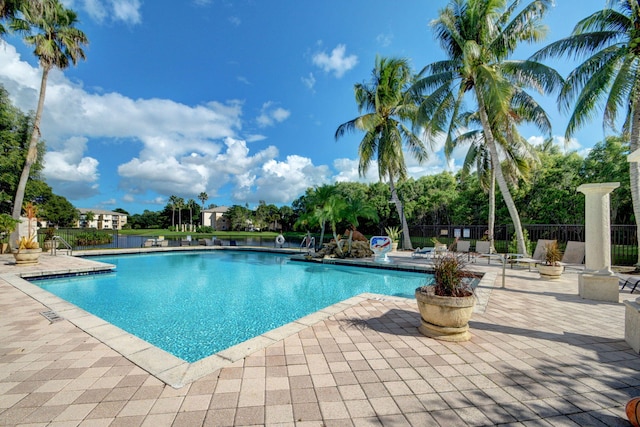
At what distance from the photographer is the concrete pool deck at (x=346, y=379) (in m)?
1.91

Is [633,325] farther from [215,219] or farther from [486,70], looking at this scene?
[215,219]

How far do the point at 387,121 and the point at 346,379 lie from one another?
1552 cm

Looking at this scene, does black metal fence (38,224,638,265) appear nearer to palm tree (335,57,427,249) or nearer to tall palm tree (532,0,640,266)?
palm tree (335,57,427,249)

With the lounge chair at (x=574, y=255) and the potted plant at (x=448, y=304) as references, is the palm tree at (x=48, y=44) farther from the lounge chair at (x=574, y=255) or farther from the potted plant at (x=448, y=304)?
the lounge chair at (x=574, y=255)

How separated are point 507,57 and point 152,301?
48.6 ft

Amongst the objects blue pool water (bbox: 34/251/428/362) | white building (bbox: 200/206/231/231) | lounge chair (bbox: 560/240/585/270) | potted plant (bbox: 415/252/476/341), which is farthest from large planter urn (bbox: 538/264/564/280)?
white building (bbox: 200/206/231/231)

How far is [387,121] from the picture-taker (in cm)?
1580

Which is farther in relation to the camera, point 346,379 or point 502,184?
point 502,184

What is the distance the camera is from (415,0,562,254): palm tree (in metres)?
9.35

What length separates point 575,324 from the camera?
12.8 ft

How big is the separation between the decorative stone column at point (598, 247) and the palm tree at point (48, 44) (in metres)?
20.0

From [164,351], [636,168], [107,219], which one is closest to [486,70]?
[636,168]

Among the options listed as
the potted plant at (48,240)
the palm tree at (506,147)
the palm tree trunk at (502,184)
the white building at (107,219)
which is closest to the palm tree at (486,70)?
the palm tree trunk at (502,184)

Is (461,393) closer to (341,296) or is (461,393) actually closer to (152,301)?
(341,296)
